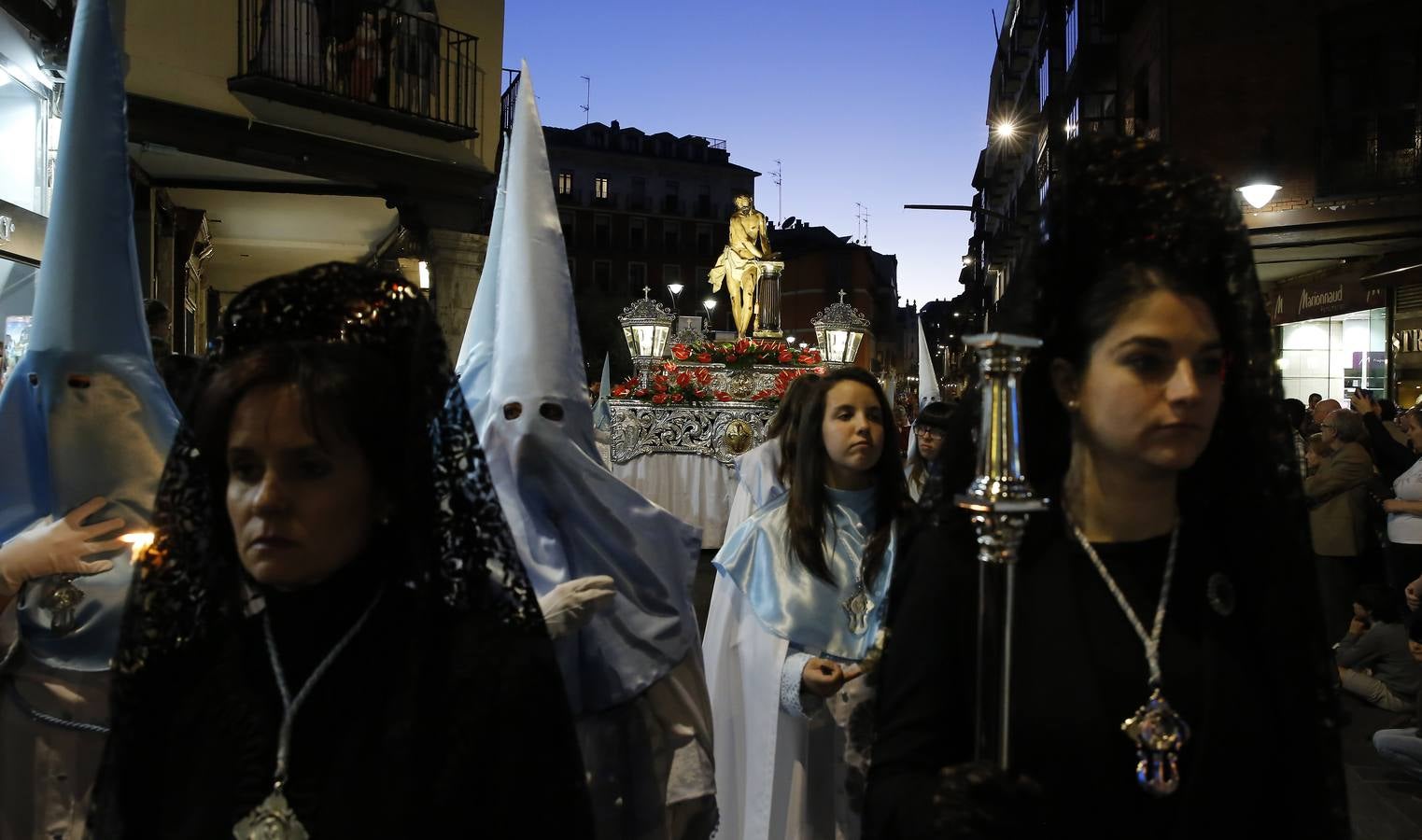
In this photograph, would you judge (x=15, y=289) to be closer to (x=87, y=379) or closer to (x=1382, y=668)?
(x=87, y=379)

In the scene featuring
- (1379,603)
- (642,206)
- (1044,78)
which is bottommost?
(1379,603)

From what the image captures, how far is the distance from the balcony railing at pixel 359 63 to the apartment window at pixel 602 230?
5475 centimetres

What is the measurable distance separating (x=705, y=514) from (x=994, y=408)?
10944mm

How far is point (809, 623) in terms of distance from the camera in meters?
3.48

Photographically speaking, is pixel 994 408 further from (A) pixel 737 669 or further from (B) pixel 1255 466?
(A) pixel 737 669

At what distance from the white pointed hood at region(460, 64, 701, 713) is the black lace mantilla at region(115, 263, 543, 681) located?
4.09 feet

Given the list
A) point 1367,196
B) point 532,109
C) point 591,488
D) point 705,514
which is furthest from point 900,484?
point 1367,196

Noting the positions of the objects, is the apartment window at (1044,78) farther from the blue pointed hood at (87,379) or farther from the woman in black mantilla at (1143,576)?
the woman in black mantilla at (1143,576)

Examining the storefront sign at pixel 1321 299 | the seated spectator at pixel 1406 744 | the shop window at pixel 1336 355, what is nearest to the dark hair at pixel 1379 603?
the seated spectator at pixel 1406 744

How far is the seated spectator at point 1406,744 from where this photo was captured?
5.46 meters

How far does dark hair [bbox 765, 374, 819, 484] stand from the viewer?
3938 mm

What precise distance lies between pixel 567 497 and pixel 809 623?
892 millimetres

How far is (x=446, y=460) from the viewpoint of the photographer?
1.73 meters

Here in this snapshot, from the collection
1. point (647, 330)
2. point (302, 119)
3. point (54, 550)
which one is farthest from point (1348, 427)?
point (302, 119)
